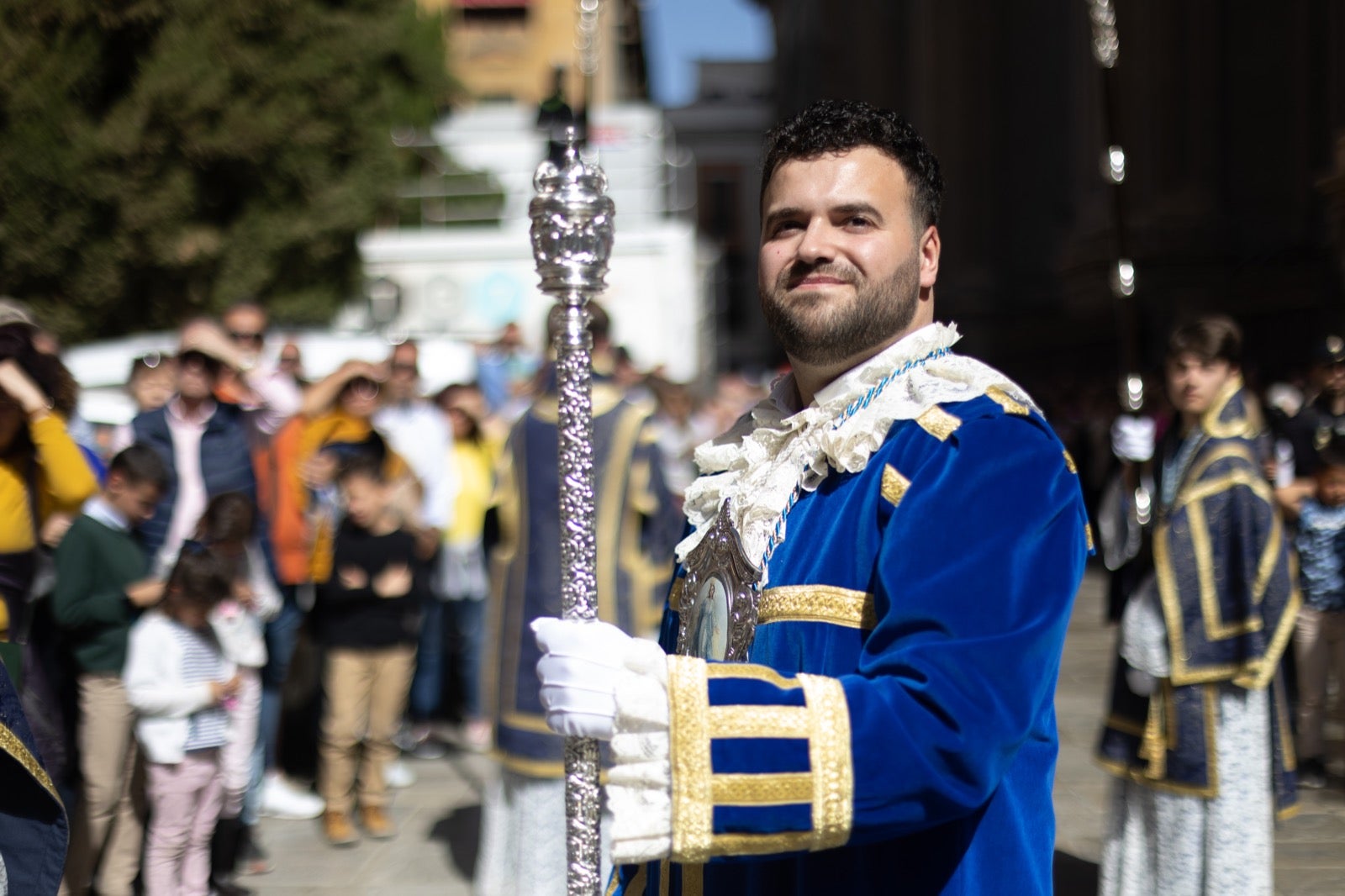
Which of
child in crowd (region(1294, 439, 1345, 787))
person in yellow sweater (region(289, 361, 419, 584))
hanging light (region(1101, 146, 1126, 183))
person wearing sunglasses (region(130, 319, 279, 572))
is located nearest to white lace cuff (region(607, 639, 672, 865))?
hanging light (region(1101, 146, 1126, 183))

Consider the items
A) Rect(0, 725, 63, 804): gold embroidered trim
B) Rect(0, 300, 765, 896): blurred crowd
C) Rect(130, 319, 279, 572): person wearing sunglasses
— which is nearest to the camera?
Rect(0, 725, 63, 804): gold embroidered trim

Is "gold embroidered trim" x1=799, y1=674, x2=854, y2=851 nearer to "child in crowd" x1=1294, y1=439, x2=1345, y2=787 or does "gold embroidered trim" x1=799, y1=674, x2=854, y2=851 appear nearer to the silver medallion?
the silver medallion

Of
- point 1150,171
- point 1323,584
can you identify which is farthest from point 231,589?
point 1150,171

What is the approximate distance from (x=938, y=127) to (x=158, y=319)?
14342 millimetres

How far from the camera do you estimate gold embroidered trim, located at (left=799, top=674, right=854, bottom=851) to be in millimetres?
1764

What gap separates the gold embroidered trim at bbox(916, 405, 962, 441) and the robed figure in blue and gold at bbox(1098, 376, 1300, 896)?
270 centimetres

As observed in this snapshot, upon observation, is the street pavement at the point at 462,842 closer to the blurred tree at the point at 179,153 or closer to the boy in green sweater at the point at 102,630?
the boy in green sweater at the point at 102,630

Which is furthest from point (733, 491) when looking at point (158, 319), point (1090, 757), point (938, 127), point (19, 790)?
point (938, 127)

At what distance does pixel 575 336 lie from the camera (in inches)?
82.1

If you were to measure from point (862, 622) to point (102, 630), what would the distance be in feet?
11.9

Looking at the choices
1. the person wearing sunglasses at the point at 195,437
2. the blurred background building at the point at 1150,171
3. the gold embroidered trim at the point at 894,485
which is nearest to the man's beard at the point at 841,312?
the gold embroidered trim at the point at 894,485

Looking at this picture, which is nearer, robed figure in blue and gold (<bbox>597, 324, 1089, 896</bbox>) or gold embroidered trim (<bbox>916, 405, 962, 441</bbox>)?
robed figure in blue and gold (<bbox>597, 324, 1089, 896</bbox>)

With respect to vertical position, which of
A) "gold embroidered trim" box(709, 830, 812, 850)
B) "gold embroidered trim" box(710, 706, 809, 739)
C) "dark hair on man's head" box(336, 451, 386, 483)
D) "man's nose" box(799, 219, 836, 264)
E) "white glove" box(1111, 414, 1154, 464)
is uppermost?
"dark hair on man's head" box(336, 451, 386, 483)

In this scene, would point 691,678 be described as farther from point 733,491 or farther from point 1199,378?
point 1199,378
